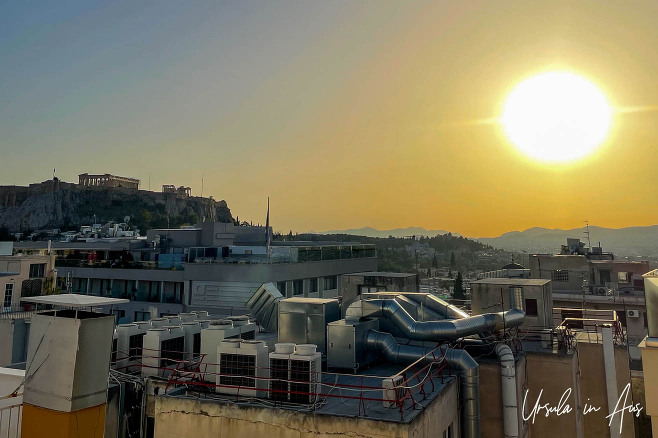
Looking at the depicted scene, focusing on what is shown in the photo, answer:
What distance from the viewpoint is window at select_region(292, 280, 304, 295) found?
44438mm

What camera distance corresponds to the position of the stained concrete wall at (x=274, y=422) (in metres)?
10.5

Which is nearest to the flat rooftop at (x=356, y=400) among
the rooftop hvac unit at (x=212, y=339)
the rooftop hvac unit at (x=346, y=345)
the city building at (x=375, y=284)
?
the rooftop hvac unit at (x=346, y=345)

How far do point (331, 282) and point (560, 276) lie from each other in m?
26.7

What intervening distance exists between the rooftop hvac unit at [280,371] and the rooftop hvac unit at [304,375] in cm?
16

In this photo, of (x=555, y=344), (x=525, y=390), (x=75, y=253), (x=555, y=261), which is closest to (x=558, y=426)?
(x=525, y=390)

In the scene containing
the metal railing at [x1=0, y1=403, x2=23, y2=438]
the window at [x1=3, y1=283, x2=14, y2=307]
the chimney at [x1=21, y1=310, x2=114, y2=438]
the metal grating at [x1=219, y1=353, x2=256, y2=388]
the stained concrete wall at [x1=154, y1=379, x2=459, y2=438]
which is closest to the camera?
the chimney at [x1=21, y1=310, x2=114, y2=438]

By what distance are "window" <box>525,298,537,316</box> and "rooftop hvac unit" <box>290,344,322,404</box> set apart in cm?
1436

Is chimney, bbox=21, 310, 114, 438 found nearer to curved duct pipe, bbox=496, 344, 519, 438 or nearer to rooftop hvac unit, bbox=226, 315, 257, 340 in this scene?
rooftop hvac unit, bbox=226, 315, 257, 340

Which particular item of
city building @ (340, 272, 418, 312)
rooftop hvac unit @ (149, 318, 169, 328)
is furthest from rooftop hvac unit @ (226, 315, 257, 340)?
city building @ (340, 272, 418, 312)

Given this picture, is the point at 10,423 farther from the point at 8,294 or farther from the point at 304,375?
the point at 8,294

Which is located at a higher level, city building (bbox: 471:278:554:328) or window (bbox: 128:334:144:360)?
city building (bbox: 471:278:554:328)

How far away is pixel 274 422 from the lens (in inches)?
443

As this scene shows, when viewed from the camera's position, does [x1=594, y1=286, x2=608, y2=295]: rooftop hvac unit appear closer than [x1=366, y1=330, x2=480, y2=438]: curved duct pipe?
No

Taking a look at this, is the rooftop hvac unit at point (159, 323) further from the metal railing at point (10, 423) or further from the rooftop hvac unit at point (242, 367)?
the metal railing at point (10, 423)
